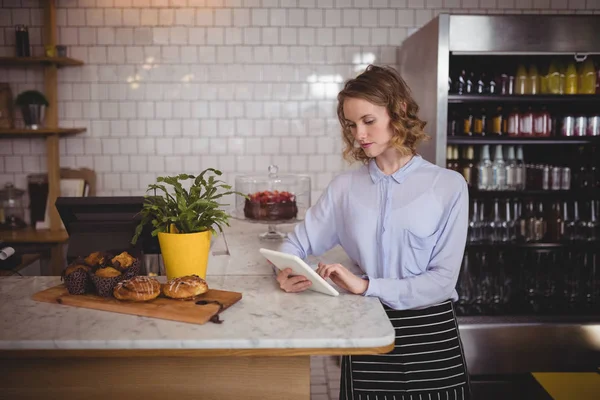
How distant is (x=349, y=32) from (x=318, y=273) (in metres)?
3.03

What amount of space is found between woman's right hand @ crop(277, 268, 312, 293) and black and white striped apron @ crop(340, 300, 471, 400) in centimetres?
39

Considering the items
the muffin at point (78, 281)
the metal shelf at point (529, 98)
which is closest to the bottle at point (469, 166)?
the metal shelf at point (529, 98)

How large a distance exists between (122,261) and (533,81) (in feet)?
10.0

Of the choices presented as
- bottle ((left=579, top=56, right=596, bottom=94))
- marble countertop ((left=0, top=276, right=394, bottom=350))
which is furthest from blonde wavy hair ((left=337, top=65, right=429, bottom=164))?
bottle ((left=579, top=56, right=596, bottom=94))

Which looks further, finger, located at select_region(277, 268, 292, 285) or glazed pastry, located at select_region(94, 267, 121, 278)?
finger, located at select_region(277, 268, 292, 285)

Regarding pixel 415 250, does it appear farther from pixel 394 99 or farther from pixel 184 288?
pixel 184 288

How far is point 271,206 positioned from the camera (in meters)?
2.91

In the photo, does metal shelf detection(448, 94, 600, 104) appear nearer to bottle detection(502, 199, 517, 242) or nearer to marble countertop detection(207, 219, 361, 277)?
bottle detection(502, 199, 517, 242)

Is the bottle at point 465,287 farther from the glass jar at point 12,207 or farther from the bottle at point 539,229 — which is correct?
the glass jar at point 12,207

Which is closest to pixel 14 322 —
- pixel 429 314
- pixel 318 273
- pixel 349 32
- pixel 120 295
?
pixel 120 295

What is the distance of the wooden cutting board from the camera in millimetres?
1680

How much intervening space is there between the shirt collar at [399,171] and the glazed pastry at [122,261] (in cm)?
92

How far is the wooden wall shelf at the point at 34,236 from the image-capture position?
4.21m

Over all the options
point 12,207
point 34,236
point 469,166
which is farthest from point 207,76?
point 469,166
